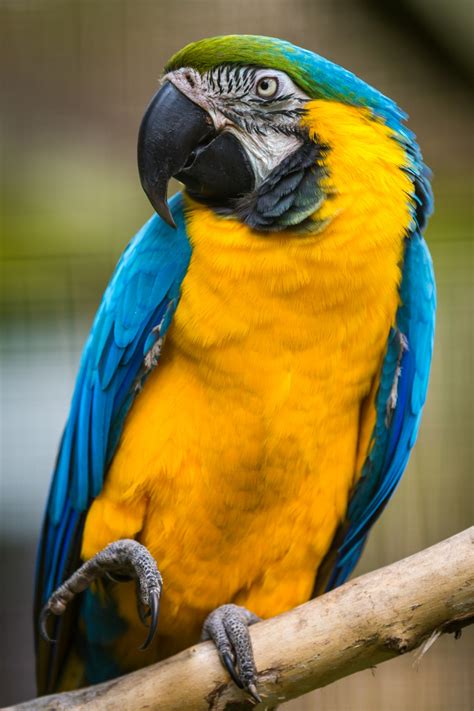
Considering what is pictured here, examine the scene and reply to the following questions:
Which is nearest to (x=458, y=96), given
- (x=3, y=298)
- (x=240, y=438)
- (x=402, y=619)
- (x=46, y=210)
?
(x=46, y=210)

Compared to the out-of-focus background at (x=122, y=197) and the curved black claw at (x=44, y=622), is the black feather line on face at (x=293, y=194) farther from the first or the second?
the out-of-focus background at (x=122, y=197)

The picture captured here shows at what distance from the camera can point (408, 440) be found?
1806mm

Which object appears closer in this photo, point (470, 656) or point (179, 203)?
point (179, 203)

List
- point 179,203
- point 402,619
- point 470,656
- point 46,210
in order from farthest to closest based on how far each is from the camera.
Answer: point 470,656 < point 46,210 < point 179,203 < point 402,619

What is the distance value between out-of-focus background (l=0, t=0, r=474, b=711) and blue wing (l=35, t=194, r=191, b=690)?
991 mm

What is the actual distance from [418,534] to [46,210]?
5.18ft

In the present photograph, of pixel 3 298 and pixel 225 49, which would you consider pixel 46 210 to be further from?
pixel 225 49

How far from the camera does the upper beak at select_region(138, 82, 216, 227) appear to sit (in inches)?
62.9

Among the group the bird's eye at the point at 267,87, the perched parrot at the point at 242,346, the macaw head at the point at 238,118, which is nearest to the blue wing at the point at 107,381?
the perched parrot at the point at 242,346

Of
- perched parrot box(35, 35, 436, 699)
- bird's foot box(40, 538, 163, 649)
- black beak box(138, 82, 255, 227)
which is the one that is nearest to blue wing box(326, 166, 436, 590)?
perched parrot box(35, 35, 436, 699)

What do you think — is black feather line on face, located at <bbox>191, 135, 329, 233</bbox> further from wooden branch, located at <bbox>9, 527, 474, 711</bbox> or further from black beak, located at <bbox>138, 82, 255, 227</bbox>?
wooden branch, located at <bbox>9, 527, 474, 711</bbox>

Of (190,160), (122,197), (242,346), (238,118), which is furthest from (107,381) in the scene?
(122,197)

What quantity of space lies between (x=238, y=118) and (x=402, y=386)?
0.61 meters

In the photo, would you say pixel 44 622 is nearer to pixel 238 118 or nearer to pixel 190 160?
pixel 190 160
